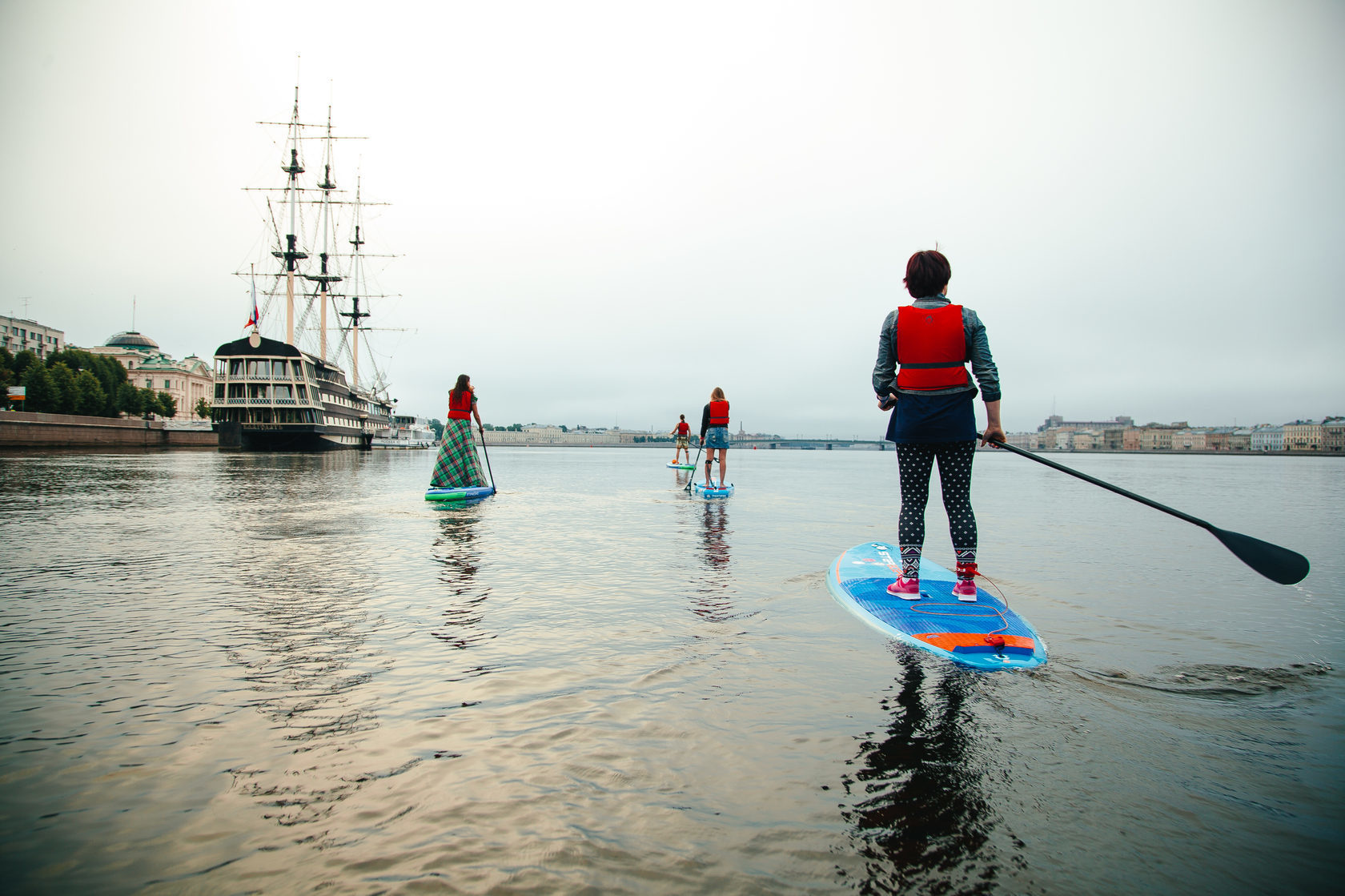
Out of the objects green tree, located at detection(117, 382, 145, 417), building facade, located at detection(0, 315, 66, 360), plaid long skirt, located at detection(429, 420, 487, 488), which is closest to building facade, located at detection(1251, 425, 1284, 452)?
plaid long skirt, located at detection(429, 420, 487, 488)

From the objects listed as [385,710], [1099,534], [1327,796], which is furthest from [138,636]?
[1099,534]

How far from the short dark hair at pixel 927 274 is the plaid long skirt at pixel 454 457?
429 inches

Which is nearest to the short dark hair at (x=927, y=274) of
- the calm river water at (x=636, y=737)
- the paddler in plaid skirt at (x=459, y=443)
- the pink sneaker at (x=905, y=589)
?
the pink sneaker at (x=905, y=589)

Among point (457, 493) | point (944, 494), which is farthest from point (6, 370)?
point (944, 494)

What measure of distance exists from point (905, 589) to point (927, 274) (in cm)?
256

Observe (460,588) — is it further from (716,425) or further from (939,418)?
(716,425)

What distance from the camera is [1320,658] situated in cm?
446

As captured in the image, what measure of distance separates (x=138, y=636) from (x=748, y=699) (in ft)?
13.6

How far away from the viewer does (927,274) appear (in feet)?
17.8

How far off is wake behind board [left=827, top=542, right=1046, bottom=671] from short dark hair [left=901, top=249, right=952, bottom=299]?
2470mm

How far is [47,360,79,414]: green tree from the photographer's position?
6638 centimetres

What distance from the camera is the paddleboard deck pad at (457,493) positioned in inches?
533

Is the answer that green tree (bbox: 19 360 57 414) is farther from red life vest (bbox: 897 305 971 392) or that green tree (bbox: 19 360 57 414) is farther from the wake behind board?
red life vest (bbox: 897 305 971 392)

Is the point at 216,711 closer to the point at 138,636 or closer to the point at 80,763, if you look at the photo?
the point at 80,763
